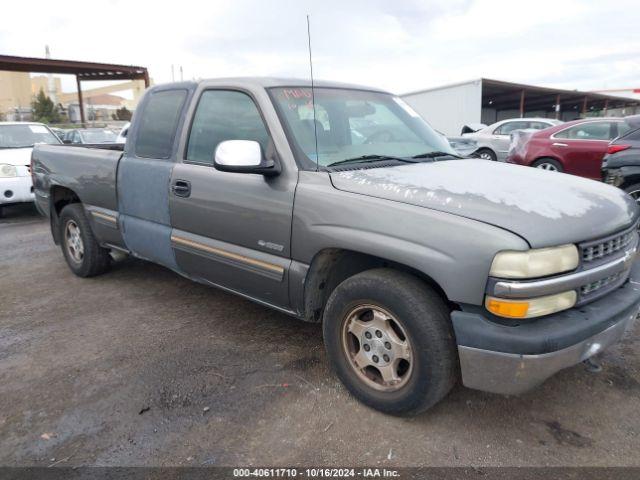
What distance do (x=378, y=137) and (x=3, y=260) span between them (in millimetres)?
4940

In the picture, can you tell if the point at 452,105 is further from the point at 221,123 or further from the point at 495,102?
the point at 221,123

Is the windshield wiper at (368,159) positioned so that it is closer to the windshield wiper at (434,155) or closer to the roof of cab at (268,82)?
the windshield wiper at (434,155)

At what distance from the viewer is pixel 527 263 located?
207 centimetres

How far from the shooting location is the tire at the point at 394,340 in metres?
2.31

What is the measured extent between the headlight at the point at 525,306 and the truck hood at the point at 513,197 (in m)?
0.24

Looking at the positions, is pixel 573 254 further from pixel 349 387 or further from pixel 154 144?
pixel 154 144

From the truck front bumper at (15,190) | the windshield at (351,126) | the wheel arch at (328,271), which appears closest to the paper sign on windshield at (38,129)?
the truck front bumper at (15,190)

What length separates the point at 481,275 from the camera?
2.12m

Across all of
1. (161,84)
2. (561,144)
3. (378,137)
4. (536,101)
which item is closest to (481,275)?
(378,137)

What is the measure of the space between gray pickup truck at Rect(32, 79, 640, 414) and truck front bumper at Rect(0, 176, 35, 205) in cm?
498

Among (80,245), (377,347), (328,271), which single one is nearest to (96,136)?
(80,245)

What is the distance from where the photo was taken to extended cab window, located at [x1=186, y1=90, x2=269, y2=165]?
315 cm

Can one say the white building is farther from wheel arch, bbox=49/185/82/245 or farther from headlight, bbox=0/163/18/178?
wheel arch, bbox=49/185/82/245

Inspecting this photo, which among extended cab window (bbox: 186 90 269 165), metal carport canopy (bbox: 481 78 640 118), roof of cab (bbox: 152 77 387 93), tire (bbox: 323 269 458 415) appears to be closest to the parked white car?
roof of cab (bbox: 152 77 387 93)
